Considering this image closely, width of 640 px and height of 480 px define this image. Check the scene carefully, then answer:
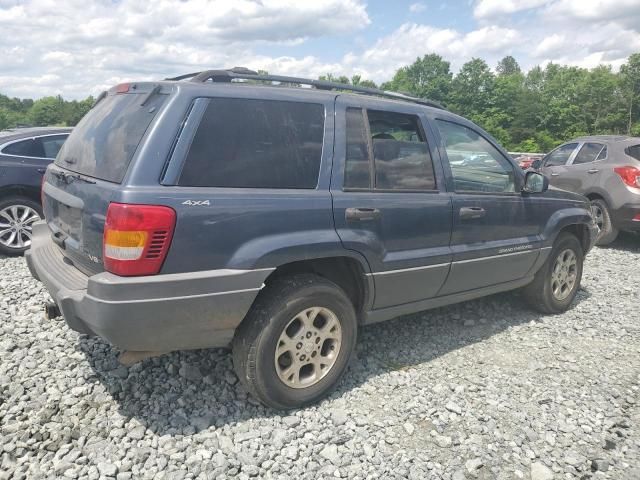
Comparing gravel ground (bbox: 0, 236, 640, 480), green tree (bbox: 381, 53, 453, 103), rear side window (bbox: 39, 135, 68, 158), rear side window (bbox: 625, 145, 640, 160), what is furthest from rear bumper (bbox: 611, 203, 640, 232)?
green tree (bbox: 381, 53, 453, 103)

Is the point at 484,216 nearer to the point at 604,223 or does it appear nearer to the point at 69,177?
the point at 69,177

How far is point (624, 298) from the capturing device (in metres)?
5.54

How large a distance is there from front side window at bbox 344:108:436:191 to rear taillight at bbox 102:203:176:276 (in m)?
1.19

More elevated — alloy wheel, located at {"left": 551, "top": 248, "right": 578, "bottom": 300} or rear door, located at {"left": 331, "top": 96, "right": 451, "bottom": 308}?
rear door, located at {"left": 331, "top": 96, "right": 451, "bottom": 308}

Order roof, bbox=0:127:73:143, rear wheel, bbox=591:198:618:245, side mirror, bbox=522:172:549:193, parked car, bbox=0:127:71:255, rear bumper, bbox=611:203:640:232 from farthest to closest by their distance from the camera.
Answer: rear wheel, bbox=591:198:618:245 < rear bumper, bbox=611:203:640:232 < roof, bbox=0:127:73:143 < parked car, bbox=0:127:71:255 < side mirror, bbox=522:172:549:193

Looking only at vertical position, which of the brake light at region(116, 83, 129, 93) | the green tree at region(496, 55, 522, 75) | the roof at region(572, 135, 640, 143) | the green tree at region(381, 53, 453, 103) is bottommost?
the brake light at region(116, 83, 129, 93)

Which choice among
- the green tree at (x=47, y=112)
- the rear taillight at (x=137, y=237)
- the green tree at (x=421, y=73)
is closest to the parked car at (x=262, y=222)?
the rear taillight at (x=137, y=237)

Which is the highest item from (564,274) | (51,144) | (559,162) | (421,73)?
(421,73)

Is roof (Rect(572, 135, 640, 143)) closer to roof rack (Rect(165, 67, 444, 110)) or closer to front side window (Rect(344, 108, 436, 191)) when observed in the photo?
roof rack (Rect(165, 67, 444, 110))

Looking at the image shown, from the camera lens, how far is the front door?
3.86 metres

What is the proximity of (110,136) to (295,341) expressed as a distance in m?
1.61

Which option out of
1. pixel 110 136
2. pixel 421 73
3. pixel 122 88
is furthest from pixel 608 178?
pixel 421 73

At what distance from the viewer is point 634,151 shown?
7840 millimetres

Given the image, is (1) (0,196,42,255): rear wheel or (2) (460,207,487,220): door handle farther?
(1) (0,196,42,255): rear wheel
